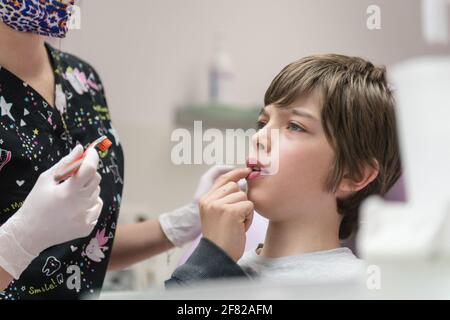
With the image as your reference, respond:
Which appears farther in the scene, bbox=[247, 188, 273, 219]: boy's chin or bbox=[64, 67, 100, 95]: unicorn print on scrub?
bbox=[64, 67, 100, 95]: unicorn print on scrub

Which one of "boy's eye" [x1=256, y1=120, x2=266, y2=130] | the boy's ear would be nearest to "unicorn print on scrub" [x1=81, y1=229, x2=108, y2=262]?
"boy's eye" [x1=256, y1=120, x2=266, y2=130]

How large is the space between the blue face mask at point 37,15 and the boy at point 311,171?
1.38 feet

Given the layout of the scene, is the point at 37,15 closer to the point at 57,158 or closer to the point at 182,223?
the point at 57,158

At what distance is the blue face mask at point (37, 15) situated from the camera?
1154mm

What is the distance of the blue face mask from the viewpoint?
1.15 meters

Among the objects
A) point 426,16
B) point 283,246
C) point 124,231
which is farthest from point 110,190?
point 426,16

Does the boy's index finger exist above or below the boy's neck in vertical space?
above

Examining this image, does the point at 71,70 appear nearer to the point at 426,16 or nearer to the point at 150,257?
the point at 150,257

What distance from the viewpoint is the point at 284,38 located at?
1133 millimetres

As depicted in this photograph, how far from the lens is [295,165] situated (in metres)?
1.15

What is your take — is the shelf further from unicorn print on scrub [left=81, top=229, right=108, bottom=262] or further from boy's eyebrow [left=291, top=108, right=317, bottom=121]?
unicorn print on scrub [left=81, top=229, right=108, bottom=262]

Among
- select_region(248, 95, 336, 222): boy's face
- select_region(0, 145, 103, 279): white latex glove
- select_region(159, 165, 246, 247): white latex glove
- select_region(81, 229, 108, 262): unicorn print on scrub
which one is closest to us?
select_region(0, 145, 103, 279): white latex glove
